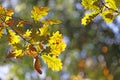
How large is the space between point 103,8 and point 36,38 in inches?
13.7

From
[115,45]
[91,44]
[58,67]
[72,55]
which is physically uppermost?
[72,55]

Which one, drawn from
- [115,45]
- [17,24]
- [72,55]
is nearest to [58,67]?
[17,24]

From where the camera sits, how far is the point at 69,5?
5.47 metres

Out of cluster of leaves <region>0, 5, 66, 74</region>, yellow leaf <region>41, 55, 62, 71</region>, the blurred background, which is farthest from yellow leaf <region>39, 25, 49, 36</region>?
the blurred background

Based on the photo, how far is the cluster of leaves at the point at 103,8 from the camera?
4.91 ft

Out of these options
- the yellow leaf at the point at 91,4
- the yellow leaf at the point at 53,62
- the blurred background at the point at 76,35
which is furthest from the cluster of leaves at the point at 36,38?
the blurred background at the point at 76,35

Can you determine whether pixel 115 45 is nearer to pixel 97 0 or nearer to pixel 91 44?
pixel 91 44

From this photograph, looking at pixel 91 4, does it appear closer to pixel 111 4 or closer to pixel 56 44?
pixel 111 4

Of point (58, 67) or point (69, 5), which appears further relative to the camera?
point (69, 5)

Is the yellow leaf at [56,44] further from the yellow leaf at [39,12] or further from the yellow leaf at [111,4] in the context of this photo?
the yellow leaf at [111,4]

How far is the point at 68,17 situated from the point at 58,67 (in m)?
3.99

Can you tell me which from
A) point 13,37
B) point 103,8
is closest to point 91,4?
point 103,8

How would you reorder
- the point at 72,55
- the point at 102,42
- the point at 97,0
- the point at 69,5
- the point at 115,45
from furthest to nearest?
the point at 72,55, the point at 69,5, the point at 102,42, the point at 115,45, the point at 97,0

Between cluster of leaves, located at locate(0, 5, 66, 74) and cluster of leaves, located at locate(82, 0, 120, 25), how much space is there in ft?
0.51
